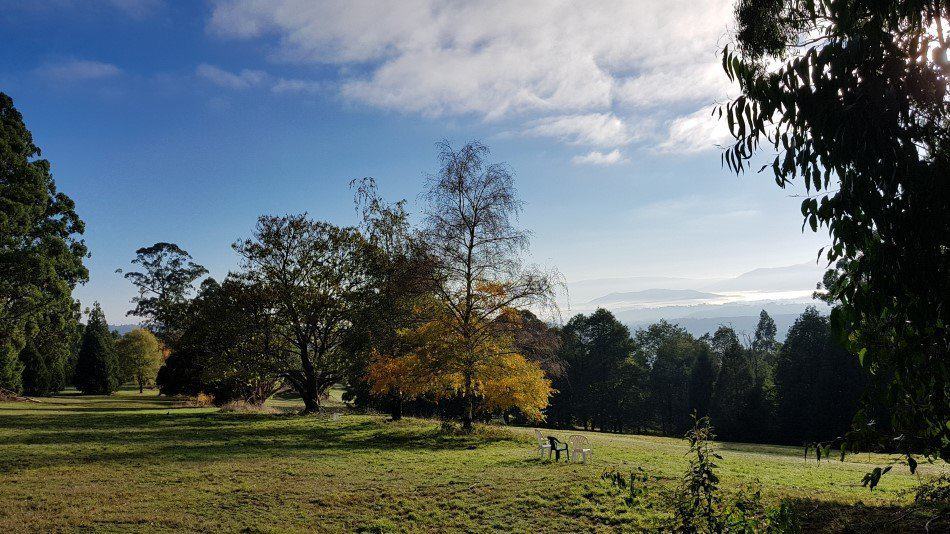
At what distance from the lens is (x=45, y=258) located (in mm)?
27531

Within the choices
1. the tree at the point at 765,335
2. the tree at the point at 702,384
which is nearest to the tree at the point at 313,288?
the tree at the point at 702,384

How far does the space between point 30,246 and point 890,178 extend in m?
36.3

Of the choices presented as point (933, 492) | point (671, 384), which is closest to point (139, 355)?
point (671, 384)

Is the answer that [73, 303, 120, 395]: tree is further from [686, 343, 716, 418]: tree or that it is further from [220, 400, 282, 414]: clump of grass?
[686, 343, 716, 418]: tree

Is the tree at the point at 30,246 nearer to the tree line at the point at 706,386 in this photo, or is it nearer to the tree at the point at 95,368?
the tree at the point at 95,368

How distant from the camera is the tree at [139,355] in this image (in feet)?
160

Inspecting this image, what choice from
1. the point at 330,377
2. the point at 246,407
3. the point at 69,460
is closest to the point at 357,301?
the point at 330,377

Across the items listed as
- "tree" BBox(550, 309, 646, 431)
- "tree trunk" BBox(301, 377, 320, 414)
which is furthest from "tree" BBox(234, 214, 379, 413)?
"tree" BBox(550, 309, 646, 431)

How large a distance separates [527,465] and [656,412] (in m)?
52.0

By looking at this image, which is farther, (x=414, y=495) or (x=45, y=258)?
(x=45, y=258)

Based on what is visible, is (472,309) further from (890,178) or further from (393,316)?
(890,178)

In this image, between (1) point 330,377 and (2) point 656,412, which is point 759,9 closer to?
(1) point 330,377

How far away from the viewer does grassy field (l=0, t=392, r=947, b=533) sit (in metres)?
9.40

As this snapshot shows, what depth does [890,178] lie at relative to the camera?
368 centimetres
